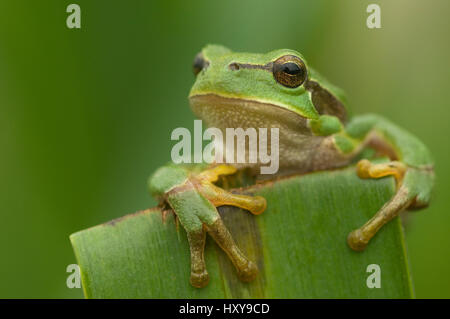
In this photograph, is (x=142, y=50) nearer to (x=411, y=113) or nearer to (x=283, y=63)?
(x=283, y=63)

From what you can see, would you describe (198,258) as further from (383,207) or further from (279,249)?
(383,207)

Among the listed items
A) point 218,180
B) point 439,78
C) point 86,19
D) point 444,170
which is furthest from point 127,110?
point 439,78

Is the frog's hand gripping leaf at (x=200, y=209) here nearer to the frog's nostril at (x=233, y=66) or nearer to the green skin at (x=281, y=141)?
the green skin at (x=281, y=141)

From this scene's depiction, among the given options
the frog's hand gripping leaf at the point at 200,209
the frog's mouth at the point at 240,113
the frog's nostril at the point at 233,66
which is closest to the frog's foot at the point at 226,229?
the frog's hand gripping leaf at the point at 200,209

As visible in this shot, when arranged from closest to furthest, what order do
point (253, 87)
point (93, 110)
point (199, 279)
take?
1. point (199, 279)
2. point (253, 87)
3. point (93, 110)

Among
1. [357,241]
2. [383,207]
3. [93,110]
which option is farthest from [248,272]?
[93,110]

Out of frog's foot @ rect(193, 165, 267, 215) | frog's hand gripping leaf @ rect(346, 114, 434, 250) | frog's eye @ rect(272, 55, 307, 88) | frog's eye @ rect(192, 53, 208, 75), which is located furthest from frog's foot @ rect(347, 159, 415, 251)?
frog's eye @ rect(192, 53, 208, 75)
